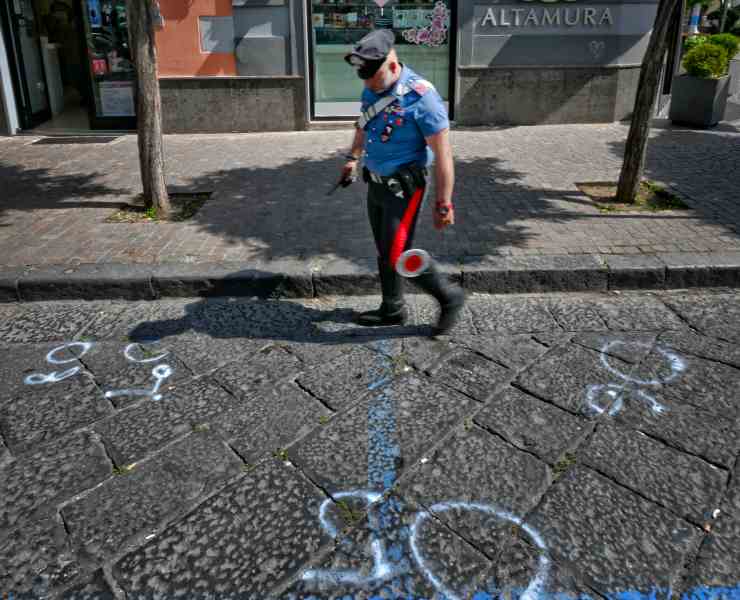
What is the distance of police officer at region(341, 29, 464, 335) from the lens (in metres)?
3.52

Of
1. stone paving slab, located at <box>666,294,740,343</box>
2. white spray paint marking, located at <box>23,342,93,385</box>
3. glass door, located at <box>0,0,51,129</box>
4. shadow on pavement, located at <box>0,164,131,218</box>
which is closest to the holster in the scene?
stone paving slab, located at <box>666,294,740,343</box>

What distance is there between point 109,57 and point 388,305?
342 inches

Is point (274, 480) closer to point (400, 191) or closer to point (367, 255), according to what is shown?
point (400, 191)

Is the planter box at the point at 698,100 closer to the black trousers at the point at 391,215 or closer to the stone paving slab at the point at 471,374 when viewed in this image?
the black trousers at the point at 391,215

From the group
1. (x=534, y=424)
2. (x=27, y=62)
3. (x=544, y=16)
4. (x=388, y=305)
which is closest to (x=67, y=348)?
(x=388, y=305)

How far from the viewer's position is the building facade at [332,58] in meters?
10.1

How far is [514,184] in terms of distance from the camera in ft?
24.0

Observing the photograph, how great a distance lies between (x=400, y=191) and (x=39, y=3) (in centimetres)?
1098

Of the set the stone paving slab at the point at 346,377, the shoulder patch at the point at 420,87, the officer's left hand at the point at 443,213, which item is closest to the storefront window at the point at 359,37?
the shoulder patch at the point at 420,87

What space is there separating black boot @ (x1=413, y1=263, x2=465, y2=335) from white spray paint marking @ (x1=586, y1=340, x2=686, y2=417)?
3.03ft

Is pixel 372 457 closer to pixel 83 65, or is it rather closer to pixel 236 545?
pixel 236 545

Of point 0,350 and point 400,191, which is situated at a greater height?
point 400,191

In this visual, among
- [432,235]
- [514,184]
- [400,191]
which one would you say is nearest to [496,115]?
[514,184]

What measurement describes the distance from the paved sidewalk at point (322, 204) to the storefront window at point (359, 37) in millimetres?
1229
